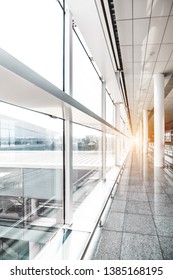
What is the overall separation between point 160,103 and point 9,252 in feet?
25.8

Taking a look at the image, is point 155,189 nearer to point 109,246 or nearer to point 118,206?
point 118,206

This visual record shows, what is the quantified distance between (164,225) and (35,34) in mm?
3131

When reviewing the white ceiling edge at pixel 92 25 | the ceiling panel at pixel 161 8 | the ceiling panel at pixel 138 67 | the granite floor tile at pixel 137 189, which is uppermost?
the ceiling panel at pixel 138 67

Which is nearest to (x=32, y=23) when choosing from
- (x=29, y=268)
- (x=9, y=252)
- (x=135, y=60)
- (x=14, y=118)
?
(x=14, y=118)

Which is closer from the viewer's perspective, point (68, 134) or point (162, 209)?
point (68, 134)

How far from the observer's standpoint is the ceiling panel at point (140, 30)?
4.32m

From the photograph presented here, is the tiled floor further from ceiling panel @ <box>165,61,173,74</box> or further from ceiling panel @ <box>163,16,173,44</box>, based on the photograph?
ceiling panel @ <box>165,61,173,74</box>

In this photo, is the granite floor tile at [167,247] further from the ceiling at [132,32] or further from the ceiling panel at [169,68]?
the ceiling panel at [169,68]

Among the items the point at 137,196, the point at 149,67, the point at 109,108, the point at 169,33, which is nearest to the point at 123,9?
the point at 169,33

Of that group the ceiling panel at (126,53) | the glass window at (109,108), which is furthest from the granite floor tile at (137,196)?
the glass window at (109,108)

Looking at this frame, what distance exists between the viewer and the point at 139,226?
2.90 metres

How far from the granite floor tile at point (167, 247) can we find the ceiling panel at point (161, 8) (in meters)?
4.01

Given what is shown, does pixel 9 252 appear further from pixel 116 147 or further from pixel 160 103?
pixel 160 103

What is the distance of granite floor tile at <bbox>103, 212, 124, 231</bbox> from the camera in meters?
2.87
